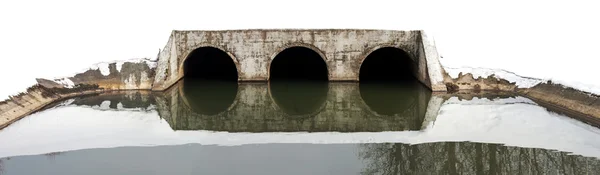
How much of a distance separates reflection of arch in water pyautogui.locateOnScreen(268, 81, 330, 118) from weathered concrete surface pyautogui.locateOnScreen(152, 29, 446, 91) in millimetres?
930

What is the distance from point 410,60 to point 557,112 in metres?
7.44

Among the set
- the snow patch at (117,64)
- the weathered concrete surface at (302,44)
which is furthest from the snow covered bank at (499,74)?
the snow patch at (117,64)

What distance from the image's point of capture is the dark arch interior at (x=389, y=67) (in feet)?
70.9

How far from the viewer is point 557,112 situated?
14586 mm

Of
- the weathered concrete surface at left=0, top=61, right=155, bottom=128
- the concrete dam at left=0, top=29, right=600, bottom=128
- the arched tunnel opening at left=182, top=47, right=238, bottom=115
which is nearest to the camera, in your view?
A: the arched tunnel opening at left=182, top=47, right=238, bottom=115

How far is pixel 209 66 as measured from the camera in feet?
83.4

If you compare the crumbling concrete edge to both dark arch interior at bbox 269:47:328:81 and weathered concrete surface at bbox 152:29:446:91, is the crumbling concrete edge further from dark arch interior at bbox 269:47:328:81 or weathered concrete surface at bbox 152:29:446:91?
dark arch interior at bbox 269:47:328:81

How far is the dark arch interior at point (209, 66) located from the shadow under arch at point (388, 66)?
5.57m

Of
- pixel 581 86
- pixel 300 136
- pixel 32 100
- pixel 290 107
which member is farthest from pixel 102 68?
pixel 581 86

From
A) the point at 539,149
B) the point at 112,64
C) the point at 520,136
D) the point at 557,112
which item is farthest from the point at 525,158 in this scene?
the point at 112,64

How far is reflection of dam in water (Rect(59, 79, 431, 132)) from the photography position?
13.6m

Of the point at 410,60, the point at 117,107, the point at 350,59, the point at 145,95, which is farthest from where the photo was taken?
the point at 410,60

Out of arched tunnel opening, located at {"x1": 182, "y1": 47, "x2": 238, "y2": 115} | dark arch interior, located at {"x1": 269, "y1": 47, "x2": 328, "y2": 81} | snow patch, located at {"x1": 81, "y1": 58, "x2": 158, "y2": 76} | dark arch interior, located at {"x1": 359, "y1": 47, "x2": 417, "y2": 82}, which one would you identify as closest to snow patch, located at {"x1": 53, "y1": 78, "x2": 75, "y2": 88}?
snow patch, located at {"x1": 81, "y1": 58, "x2": 158, "y2": 76}

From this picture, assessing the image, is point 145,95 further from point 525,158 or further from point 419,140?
A: point 525,158
